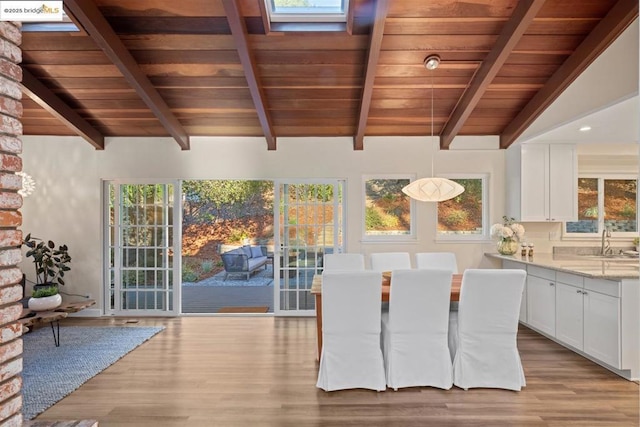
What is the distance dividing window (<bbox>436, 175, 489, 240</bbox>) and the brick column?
190 inches

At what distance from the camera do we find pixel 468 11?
339 centimetres

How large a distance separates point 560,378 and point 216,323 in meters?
3.77

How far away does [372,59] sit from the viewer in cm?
363

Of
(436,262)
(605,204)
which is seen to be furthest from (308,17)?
(605,204)

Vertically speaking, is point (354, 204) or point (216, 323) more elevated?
point (354, 204)

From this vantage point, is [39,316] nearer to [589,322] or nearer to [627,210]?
[589,322]

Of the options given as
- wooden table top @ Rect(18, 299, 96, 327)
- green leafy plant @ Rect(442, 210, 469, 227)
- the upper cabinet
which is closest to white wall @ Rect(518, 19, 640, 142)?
the upper cabinet

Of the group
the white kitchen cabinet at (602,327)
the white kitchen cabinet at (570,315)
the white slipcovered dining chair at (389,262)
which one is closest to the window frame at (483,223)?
the white slipcovered dining chair at (389,262)

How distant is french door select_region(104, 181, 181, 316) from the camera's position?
5480 mm

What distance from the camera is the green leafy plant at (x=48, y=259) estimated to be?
4848 mm

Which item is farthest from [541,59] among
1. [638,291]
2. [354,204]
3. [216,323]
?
[216,323]

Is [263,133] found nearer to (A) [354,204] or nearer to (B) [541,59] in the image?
(A) [354,204]

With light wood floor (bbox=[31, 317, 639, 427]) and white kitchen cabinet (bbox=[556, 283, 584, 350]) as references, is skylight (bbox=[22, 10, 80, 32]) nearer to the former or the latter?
light wood floor (bbox=[31, 317, 639, 427])

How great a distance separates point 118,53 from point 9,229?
2555 millimetres
